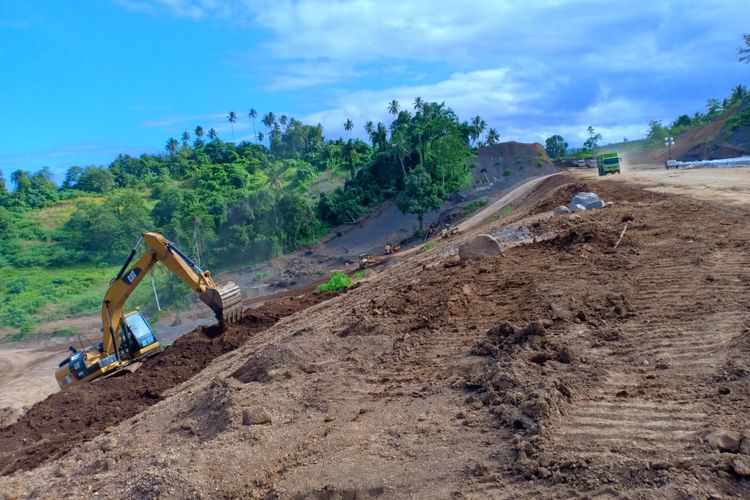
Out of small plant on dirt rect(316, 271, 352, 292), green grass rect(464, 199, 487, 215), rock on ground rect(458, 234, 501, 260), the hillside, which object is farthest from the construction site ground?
the hillside

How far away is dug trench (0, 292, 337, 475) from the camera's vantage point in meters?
11.5

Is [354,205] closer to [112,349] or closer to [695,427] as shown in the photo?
[112,349]

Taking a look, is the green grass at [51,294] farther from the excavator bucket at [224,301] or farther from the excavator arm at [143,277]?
the excavator bucket at [224,301]

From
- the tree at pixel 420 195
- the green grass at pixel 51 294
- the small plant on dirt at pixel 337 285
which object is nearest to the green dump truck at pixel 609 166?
the tree at pixel 420 195

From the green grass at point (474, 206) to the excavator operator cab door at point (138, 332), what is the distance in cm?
2962

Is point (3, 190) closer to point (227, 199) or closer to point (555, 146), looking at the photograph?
point (227, 199)

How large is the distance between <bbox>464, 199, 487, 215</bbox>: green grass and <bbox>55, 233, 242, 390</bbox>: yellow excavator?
29.7 meters

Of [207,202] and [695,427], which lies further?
[207,202]

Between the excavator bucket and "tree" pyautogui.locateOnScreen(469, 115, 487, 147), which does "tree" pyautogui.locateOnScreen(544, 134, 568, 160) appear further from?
the excavator bucket

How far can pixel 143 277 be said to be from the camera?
587 inches

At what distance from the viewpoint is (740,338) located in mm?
6566

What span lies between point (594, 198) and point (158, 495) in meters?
13.8

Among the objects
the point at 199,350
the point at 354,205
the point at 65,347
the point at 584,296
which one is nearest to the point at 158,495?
the point at 584,296

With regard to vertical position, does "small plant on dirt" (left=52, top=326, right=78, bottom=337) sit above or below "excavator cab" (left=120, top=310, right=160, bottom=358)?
below
